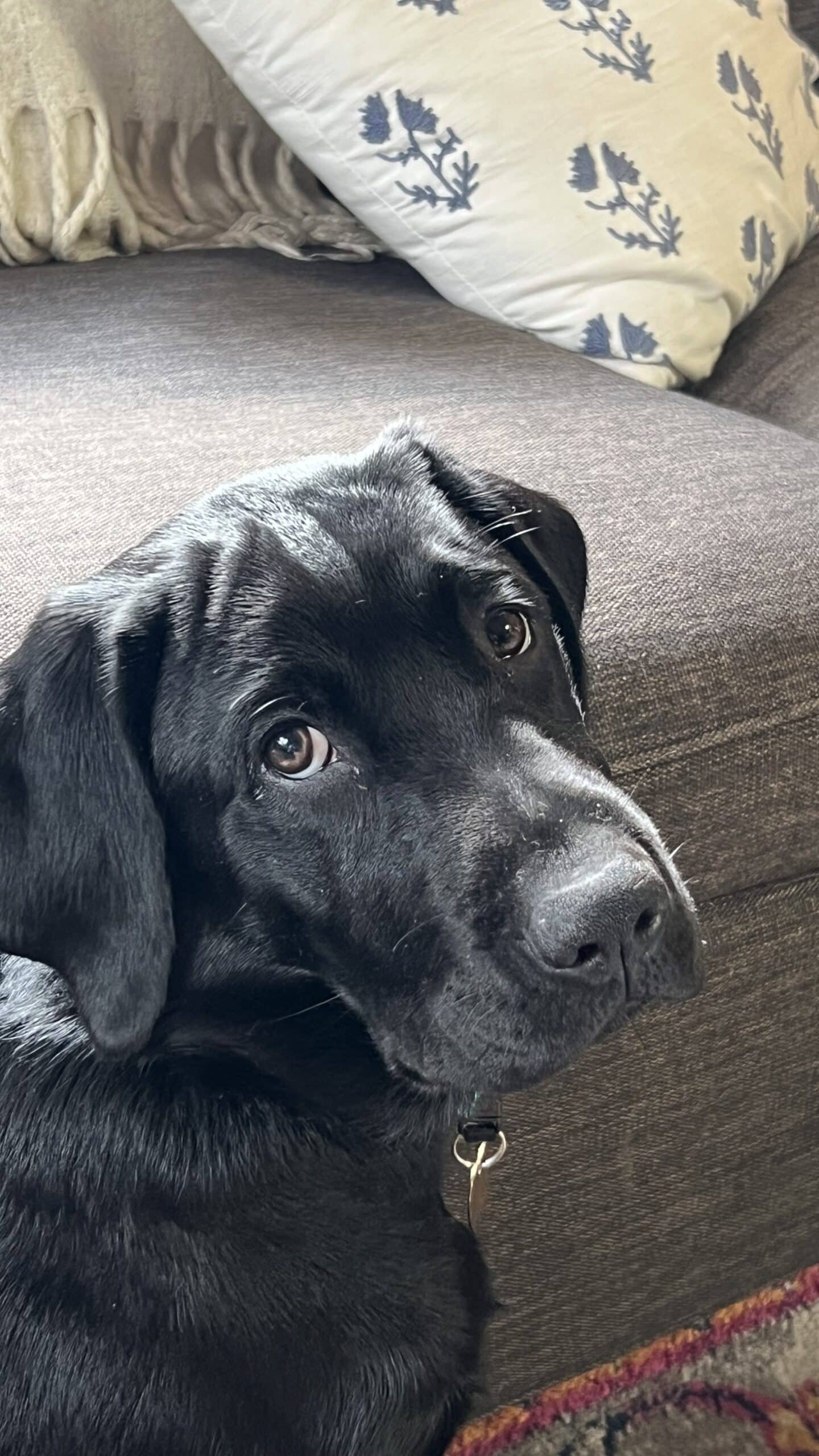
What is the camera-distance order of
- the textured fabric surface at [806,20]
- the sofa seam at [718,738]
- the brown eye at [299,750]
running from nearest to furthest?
1. the brown eye at [299,750]
2. the sofa seam at [718,738]
3. the textured fabric surface at [806,20]

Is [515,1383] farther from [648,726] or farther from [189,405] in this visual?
[189,405]

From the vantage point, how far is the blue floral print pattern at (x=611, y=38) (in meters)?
1.69

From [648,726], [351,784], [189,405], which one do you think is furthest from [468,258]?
[351,784]

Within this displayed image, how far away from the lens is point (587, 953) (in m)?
0.79

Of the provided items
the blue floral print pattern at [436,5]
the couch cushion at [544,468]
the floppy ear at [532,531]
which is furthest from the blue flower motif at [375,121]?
the floppy ear at [532,531]

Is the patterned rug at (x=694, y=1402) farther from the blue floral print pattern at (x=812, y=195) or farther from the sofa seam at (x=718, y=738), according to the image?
the blue floral print pattern at (x=812, y=195)

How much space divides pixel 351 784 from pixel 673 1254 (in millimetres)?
744

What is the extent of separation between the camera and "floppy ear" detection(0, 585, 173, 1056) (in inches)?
34.3

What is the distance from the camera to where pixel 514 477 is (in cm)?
130

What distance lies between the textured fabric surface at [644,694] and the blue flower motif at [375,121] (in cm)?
30

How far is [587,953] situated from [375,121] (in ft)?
4.08

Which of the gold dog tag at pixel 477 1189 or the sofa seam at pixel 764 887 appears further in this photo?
the sofa seam at pixel 764 887

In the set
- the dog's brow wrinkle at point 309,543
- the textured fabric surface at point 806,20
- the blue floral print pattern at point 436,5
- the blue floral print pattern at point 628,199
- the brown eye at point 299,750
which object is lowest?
the textured fabric surface at point 806,20

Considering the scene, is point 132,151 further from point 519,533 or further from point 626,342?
point 519,533
